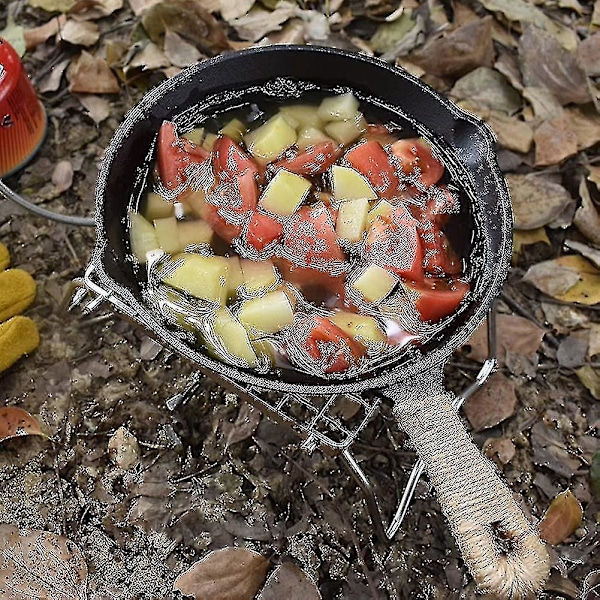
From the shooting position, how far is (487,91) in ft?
6.90

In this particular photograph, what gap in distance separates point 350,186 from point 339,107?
20cm

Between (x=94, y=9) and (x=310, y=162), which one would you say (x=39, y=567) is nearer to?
(x=310, y=162)

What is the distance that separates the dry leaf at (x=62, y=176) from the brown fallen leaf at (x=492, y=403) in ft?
3.86

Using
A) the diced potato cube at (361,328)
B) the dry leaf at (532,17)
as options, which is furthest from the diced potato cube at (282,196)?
the dry leaf at (532,17)

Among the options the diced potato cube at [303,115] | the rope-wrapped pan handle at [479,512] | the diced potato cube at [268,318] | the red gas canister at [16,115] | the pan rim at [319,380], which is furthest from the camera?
the red gas canister at [16,115]

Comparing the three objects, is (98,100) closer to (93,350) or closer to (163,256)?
(93,350)

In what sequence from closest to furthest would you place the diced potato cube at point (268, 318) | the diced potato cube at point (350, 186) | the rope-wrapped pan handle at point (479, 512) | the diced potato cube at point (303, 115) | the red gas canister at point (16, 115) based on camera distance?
the rope-wrapped pan handle at point (479, 512) → the diced potato cube at point (268, 318) → the diced potato cube at point (350, 186) → the diced potato cube at point (303, 115) → the red gas canister at point (16, 115)

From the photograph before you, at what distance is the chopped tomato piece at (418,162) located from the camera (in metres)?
1.46

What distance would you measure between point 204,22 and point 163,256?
3.26 feet

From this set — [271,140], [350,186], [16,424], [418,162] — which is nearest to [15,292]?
[16,424]

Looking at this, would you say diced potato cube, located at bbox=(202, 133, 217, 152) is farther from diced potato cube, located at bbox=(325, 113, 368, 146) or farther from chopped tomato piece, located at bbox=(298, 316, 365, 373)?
chopped tomato piece, located at bbox=(298, 316, 365, 373)

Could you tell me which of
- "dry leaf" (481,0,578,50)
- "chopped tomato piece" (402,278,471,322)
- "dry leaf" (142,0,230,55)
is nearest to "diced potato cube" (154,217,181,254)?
"chopped tomato piece" (402,278,471,322)

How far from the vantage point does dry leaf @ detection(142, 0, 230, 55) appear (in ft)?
6.85

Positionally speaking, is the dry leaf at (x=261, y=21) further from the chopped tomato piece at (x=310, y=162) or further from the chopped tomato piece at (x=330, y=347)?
the chopped tomato piece at (x=330, y=347)
